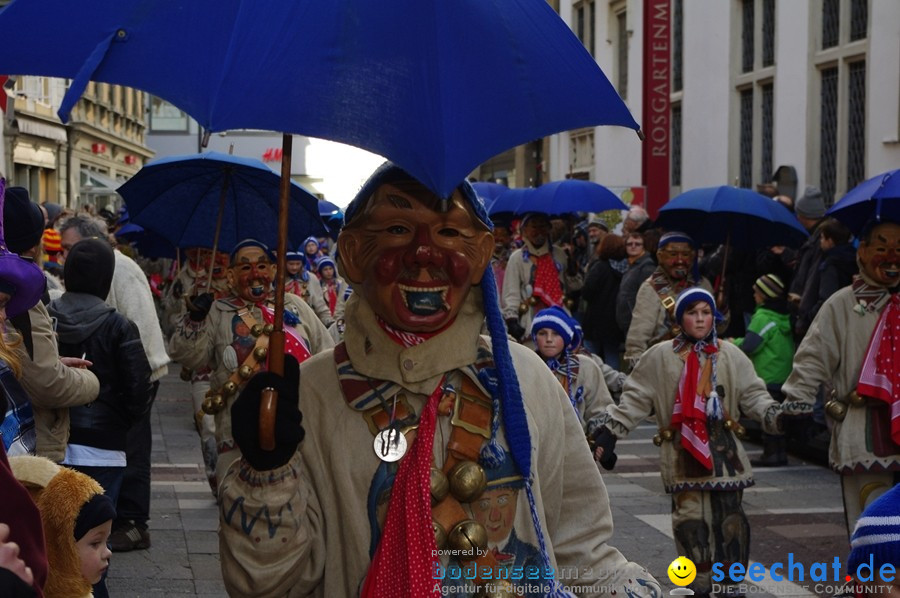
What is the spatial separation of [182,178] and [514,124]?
4922mm

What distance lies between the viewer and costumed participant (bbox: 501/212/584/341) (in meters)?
13.4

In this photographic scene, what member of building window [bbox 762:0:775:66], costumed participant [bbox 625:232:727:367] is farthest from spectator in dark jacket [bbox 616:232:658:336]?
building window [bbox 762:0:775:66]

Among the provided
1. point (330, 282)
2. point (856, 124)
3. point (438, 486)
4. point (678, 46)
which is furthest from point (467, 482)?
point (678, 46)

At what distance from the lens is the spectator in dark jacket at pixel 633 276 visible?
46.2ft

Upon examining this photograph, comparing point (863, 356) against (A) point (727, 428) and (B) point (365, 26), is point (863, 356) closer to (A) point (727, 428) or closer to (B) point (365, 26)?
(A) point (727, 428)

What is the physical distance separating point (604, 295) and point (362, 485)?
13059 mm

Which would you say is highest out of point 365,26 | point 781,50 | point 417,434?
point 781,50

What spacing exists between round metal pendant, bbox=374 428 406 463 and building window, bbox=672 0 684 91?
935 inches

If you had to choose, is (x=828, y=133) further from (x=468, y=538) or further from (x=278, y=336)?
(x=278, y=336)

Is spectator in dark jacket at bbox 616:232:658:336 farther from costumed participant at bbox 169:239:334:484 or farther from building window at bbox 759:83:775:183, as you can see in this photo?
building window at bbox 759:83:775:183

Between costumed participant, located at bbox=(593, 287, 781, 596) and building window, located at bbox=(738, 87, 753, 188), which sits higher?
building window, located at bbox=(738, 87, 753, 188)

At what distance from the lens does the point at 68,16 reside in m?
2.90

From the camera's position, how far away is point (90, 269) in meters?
6.98

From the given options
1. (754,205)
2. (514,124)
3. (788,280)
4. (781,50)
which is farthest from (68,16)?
(781,50)
